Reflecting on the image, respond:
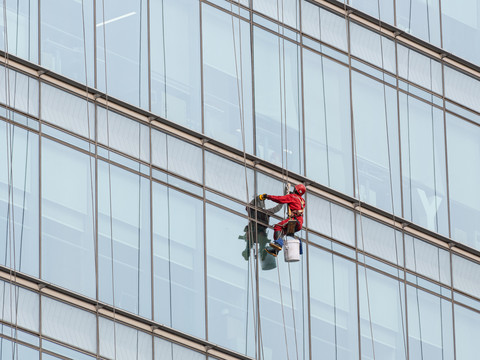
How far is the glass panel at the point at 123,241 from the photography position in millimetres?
41656

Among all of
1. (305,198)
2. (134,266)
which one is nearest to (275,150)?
(305,198)

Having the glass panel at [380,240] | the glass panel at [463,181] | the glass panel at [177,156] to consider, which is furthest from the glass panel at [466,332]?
the glass panel at [177,156]

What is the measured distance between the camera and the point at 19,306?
1591 inches

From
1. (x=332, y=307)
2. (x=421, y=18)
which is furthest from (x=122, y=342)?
(x=421, y=18)

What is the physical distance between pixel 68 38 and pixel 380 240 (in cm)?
894

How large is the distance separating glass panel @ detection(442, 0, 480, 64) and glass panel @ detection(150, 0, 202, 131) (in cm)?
788

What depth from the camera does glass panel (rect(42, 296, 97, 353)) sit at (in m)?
40.7

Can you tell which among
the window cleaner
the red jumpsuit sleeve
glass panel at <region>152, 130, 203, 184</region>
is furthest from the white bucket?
glass panel at <region>152, 130, 203, 184</region>

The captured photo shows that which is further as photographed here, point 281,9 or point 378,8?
point 378,8

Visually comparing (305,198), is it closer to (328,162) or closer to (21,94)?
(328,162)

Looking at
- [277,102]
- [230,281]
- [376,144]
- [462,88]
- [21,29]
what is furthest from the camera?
[462,88]

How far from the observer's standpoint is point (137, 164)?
42.9m

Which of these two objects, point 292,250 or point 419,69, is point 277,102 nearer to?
point 292,250

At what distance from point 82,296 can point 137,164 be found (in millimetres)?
3263
